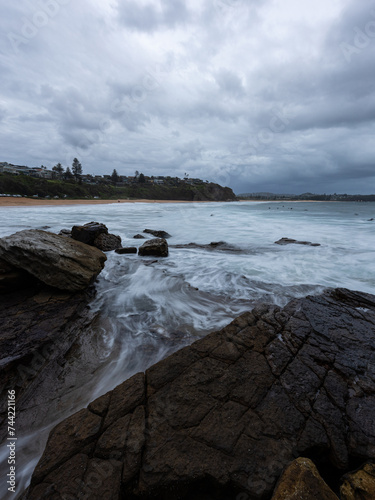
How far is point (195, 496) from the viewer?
5.90ft

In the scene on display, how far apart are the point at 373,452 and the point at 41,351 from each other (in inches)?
160

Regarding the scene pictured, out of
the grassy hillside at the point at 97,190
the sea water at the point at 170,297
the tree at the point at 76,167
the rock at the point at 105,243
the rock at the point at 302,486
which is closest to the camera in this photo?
the rock at the point at 302,486

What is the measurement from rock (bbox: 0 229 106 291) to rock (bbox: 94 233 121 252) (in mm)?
4041

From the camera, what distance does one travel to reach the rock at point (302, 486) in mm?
1566

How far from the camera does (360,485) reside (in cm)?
171

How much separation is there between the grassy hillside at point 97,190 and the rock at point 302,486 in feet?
213

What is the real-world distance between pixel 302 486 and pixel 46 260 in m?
5.03

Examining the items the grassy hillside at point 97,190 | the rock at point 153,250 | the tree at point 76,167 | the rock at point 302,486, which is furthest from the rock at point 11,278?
the tree at point 76,167

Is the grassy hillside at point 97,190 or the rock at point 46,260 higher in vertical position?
the grassy hillside at point 97,190

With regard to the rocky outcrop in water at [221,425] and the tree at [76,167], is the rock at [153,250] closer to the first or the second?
the rocky outcrop in water at [221,425]

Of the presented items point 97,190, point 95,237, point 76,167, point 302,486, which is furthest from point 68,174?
point 302,486

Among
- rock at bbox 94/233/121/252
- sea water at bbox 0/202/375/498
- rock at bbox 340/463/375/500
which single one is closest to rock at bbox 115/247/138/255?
sea water at bbox 0/202/375/498

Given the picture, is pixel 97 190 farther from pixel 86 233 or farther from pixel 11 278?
pixel 11 278

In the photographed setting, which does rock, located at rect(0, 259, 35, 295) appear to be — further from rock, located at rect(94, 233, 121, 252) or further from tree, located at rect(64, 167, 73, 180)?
tree, located at rect(64, 167, 73, 180)
